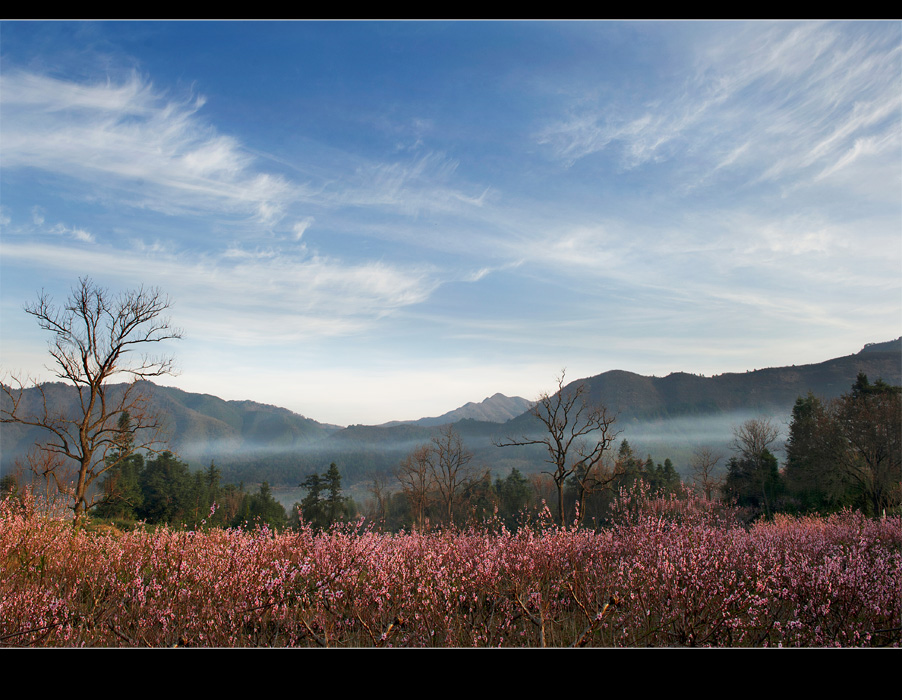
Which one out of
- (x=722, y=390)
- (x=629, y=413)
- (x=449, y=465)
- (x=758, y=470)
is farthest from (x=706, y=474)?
(x=722, y=390)

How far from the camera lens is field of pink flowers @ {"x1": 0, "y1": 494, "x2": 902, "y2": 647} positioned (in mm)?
3695

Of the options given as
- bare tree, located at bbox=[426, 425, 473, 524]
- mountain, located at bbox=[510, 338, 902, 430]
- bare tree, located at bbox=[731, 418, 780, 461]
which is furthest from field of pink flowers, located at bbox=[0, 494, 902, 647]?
mountain, located at bbox=[510, 338, 902, 430]

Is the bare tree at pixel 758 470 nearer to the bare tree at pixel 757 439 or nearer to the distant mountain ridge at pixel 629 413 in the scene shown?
the bare tree at pixel 757 439

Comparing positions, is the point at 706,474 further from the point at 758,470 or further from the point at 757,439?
the point at 758,470

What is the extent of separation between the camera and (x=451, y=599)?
158 inches

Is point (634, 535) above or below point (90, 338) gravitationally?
below

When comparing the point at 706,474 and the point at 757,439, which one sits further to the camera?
the point at 706,474

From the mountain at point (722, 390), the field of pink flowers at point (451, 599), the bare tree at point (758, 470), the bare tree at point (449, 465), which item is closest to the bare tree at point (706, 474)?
the bare tree at point (758, 470)

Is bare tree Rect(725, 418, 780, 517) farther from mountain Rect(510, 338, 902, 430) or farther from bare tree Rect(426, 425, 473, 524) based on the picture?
bare tree Rect(426, 425, 473, 524)

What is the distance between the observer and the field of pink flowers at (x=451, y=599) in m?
3.70
